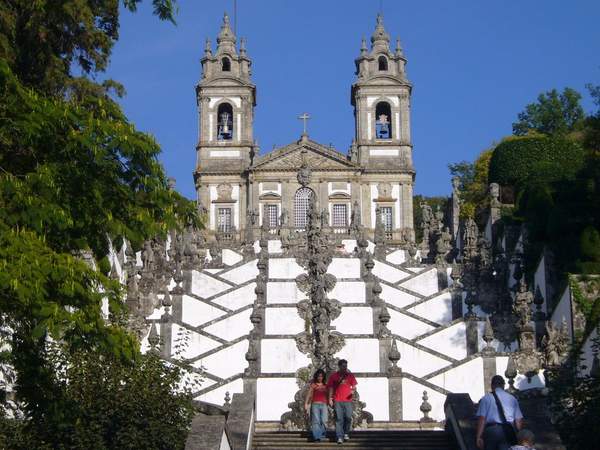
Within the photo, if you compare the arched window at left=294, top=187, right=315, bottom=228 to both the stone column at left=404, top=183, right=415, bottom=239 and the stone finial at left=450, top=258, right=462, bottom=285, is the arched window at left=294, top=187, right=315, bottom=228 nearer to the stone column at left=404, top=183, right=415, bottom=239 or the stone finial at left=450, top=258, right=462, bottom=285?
the stone column at left=404, top=183, right=415, bottom=239

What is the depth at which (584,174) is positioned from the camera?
35.6m

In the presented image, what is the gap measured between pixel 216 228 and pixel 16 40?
4618 centimetres

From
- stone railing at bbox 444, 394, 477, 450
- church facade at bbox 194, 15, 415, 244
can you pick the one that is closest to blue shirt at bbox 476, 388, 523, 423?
stone railing at bbox 444, 394, 477, 450

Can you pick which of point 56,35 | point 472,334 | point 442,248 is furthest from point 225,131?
point 56,35

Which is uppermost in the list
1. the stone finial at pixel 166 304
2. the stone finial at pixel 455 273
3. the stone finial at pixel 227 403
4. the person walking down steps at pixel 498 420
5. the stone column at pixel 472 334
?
the stone finial at pixel 455 273

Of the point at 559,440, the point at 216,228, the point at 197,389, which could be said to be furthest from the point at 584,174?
the point at 216,228

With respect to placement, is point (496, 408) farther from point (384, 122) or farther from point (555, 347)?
point (384, 122)

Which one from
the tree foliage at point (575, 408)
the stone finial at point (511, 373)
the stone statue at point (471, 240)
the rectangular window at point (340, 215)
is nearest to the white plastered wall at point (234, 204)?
the rectangular window at point (340, 215)

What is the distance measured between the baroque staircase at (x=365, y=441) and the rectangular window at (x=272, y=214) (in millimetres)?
44569

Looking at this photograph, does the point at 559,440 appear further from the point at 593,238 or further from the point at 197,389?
the point at 593,238

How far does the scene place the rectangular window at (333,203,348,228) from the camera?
61.8m

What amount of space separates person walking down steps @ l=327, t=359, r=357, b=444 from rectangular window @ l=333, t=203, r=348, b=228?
4480 cm

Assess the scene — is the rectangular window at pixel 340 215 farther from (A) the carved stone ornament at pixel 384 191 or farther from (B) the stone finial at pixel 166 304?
(B) the stone finial at pixel 166 304

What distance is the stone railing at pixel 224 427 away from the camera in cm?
1366
